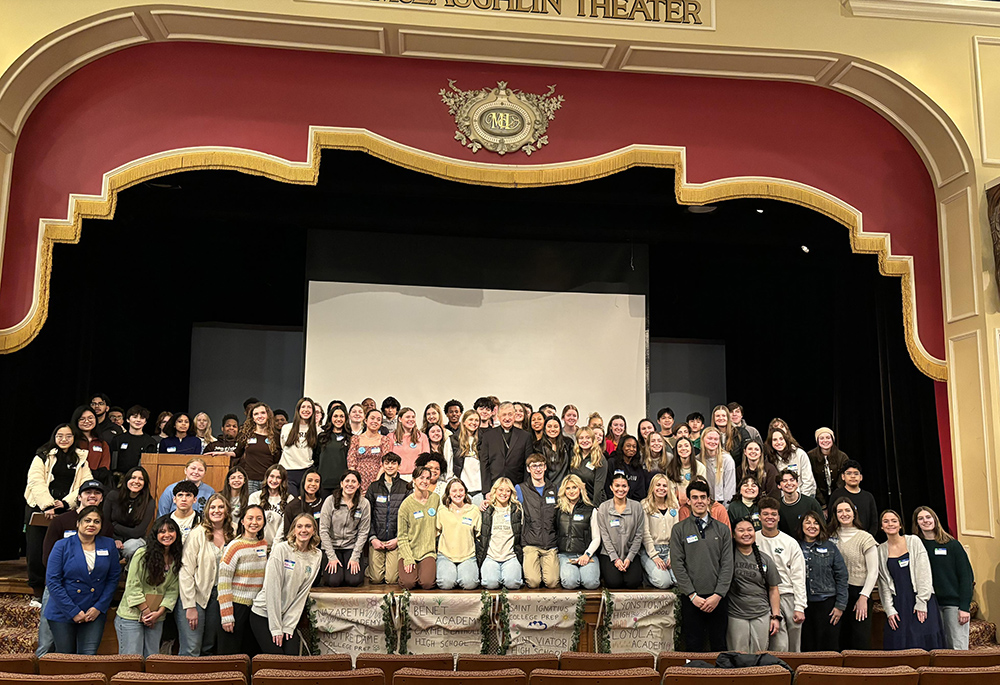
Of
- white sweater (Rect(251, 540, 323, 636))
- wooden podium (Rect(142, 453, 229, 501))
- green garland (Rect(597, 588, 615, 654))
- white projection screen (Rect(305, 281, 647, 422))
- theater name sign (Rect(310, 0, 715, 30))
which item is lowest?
green garland (Rect(597, 588, 615, 654))

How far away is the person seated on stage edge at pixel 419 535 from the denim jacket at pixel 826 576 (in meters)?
2.56

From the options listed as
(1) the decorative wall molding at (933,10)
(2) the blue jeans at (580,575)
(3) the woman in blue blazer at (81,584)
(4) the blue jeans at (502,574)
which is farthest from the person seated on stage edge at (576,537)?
(1) the decorative wall molding at (933,10)

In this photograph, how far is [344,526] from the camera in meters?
6.18

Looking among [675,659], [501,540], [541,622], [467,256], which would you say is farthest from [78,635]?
[467,256]

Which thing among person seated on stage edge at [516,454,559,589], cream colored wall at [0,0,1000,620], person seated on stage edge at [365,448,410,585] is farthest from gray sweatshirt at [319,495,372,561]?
cream colored wall at [0,0,1000,620]

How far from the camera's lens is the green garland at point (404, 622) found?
5.88 m

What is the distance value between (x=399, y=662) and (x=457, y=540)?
2.12 metres

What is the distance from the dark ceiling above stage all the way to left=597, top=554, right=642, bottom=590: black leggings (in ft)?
9.37

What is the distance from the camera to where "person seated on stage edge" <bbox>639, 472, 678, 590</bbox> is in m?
6.26

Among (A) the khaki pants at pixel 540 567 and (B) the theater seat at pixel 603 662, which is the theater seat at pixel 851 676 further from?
(A) the khaki pants at pixel 540 567

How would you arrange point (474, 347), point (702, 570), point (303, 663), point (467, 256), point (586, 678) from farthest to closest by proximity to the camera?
point (467, 256)
point (474, 347)
point (702, 570)
point (303, 663)
point (586, 678)

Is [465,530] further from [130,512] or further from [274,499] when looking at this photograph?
[130,512]

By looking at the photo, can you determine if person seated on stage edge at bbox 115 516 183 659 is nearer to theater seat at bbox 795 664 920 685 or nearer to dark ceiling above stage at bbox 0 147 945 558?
dark ceiling above stage at bbox 0 147 945 558

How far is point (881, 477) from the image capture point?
845cm
